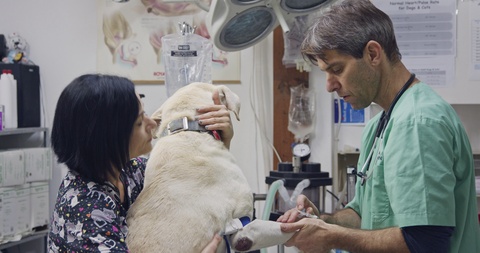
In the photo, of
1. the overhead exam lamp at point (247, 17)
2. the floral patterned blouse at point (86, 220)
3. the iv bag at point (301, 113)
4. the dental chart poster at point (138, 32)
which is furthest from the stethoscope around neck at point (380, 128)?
the dental chart poster at point (138, 32)

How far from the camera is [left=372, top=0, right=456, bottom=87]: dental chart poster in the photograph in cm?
290

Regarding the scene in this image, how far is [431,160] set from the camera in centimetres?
140

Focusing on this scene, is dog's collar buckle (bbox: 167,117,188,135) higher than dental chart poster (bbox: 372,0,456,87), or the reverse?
dental chart poster (bbox: 372,0,456,87)

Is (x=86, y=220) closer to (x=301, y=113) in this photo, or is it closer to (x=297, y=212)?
(x=297, y=212)

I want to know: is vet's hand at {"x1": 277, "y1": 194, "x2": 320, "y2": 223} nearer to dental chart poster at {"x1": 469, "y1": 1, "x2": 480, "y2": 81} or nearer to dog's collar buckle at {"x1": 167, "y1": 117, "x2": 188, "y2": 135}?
dog's collar buckle at {"x1": 167, "y1": 117, "x2": 188, "y2": 135}

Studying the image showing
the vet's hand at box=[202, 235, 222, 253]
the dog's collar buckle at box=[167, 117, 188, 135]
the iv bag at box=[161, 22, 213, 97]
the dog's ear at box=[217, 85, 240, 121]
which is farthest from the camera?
the iv bag at box=[161, 22, 213, 97]

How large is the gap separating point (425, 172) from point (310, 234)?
357 mm

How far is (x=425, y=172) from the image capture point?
140cm

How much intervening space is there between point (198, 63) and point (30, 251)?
6.42ft

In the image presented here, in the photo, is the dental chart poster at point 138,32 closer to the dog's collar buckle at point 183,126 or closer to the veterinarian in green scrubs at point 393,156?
the dog's collar buckle at point 183,126

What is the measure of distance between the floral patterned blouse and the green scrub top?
662 mm

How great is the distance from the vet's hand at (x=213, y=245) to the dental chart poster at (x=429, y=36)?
177cm

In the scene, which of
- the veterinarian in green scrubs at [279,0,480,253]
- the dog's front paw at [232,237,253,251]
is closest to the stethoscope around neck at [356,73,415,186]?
the veterinarian in green scrubs at [279,0,480,253]

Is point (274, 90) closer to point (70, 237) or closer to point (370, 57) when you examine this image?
point (370, 57)
